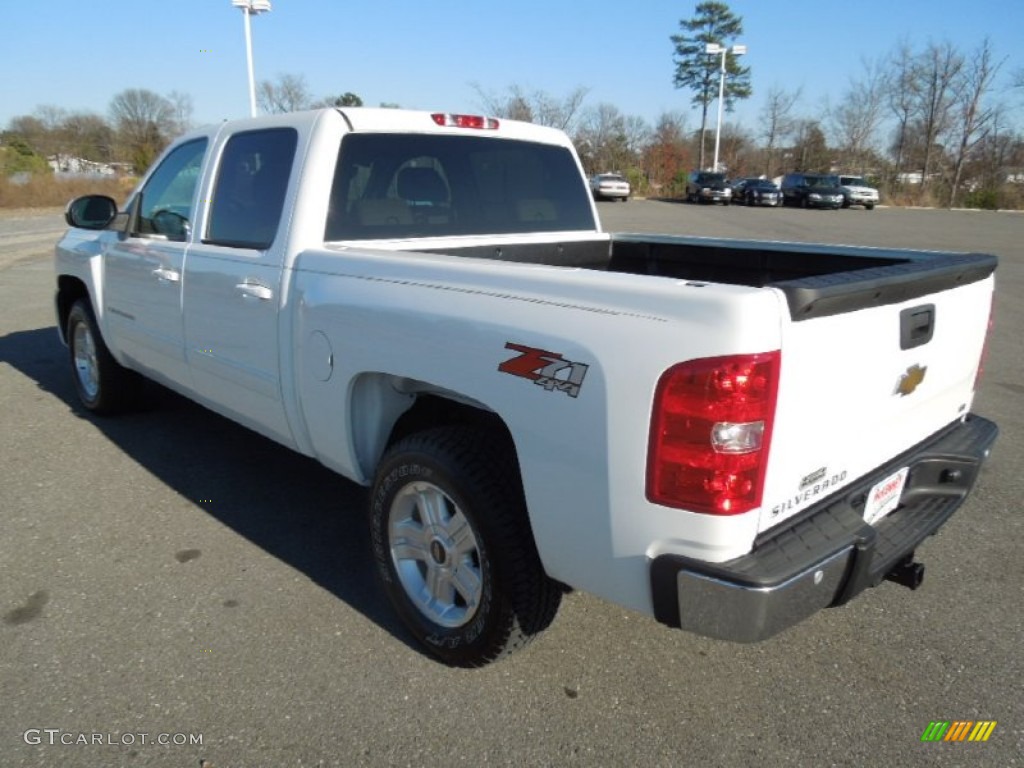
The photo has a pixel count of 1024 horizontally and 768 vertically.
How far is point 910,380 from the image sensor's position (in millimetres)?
2357

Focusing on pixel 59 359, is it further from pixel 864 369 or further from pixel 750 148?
pixel 750 148

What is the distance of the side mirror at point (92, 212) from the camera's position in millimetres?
4695

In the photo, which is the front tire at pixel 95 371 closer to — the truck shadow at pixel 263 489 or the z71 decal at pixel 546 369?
the truck shadow at pixel 263 489

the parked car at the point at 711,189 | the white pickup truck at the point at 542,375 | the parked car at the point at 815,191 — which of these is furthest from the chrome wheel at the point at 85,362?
the parked car at the point at 711,189

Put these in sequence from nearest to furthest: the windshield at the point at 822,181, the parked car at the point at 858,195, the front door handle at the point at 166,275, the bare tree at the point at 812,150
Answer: the front door handle at the point at 166,275 → the windshield at the point at 822,181 → the parked car at the point at 858,195 → the bare tree at the point at 812,150

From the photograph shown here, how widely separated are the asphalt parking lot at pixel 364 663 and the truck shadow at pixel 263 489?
0.02m

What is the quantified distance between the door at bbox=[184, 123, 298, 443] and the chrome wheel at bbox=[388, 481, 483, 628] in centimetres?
81

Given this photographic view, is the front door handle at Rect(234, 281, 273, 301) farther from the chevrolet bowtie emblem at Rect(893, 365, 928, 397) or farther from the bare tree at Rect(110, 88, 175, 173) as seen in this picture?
the bare tree at Rect(110, 88, 175, 173)

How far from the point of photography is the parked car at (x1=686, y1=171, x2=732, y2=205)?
3897 centimetres

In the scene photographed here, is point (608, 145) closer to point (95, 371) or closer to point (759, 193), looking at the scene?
point (759, 193)

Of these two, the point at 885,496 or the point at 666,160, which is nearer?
the point at 885,496

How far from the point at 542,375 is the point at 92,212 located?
4.01 metres

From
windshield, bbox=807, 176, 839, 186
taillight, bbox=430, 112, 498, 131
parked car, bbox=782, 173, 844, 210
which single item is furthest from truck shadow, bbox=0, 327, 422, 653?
windshield, bbox=807, 176, 839, 186

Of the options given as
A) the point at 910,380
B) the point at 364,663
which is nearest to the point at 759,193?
the point at 910,380
